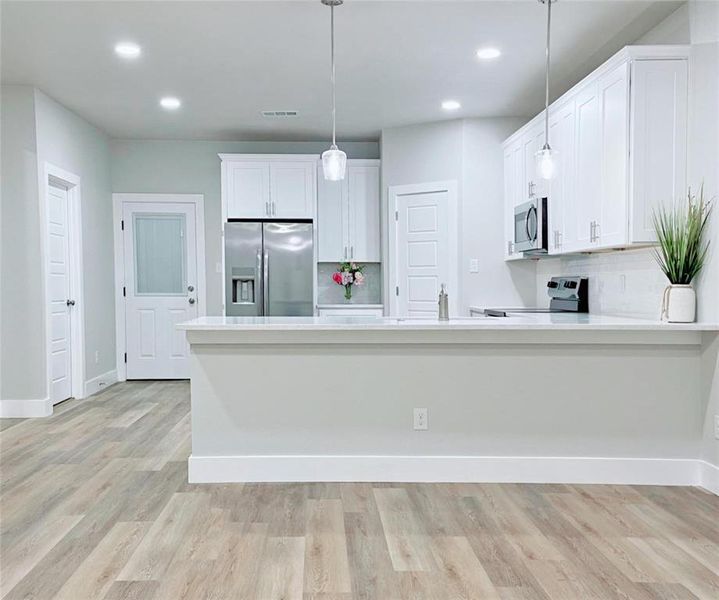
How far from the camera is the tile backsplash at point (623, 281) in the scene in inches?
144

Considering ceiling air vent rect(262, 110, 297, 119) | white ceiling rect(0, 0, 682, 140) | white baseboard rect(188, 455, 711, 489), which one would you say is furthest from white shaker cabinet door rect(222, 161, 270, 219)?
white baseboard rect(188, 455, 711, 489)

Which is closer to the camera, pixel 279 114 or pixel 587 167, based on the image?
pixel 587 167

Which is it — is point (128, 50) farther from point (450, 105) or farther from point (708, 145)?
point (708, 145)

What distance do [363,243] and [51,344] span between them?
10.3ft

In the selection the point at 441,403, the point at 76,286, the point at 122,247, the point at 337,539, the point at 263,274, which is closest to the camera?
the point at 337,539

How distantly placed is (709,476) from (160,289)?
217 inches

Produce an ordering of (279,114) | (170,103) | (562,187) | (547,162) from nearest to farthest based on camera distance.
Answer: (547,162) < (562,187) < (170,103) < (279,114)

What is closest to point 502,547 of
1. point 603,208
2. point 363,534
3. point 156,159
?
point 363,534

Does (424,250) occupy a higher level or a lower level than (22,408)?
higher

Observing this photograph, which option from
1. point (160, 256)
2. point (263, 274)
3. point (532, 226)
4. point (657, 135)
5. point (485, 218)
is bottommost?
point (263, 274)

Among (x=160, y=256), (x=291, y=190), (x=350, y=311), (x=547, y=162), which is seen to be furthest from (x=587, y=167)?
(x=160, y=256)

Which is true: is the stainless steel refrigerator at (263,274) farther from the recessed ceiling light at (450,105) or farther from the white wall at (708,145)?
the white wall at (708,145)

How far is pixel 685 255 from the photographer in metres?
3.10

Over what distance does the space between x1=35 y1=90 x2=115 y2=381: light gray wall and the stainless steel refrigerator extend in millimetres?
1346
